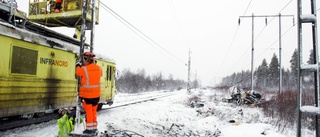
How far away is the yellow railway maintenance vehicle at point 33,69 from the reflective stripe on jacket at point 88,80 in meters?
2.04

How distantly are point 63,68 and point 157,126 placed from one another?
419cm

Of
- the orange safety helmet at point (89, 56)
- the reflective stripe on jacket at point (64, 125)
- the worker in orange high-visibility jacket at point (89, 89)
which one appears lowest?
the reflective stripe on jacket at point (64, 125)

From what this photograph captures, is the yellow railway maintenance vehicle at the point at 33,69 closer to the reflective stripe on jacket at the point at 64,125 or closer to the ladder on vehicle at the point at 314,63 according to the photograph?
the reflective stripe on jacket at the point at 64,125

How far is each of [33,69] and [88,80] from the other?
8.09 ft

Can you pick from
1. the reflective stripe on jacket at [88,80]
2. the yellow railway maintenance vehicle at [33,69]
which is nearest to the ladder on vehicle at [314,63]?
the reflective stripe on jacket at [88,80]

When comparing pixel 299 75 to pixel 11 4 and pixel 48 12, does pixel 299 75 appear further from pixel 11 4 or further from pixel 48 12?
pixel 48 12

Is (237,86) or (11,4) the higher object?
(11,4)

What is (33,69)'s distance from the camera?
7457 millimetres

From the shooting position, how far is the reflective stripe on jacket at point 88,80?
6059 mm

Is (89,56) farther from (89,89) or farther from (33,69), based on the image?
(33,69)

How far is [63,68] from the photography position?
9000 mm

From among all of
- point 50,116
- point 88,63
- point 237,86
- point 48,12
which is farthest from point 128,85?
point 88,63

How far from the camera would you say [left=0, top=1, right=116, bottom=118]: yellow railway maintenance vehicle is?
6.51 meters

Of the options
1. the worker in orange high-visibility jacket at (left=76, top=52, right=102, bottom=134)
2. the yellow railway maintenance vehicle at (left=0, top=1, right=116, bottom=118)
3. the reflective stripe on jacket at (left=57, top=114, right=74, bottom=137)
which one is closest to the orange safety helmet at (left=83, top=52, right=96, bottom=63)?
the worker in orange high-visibility jacket at (left=76, top=52, right=102, bottom=134)
